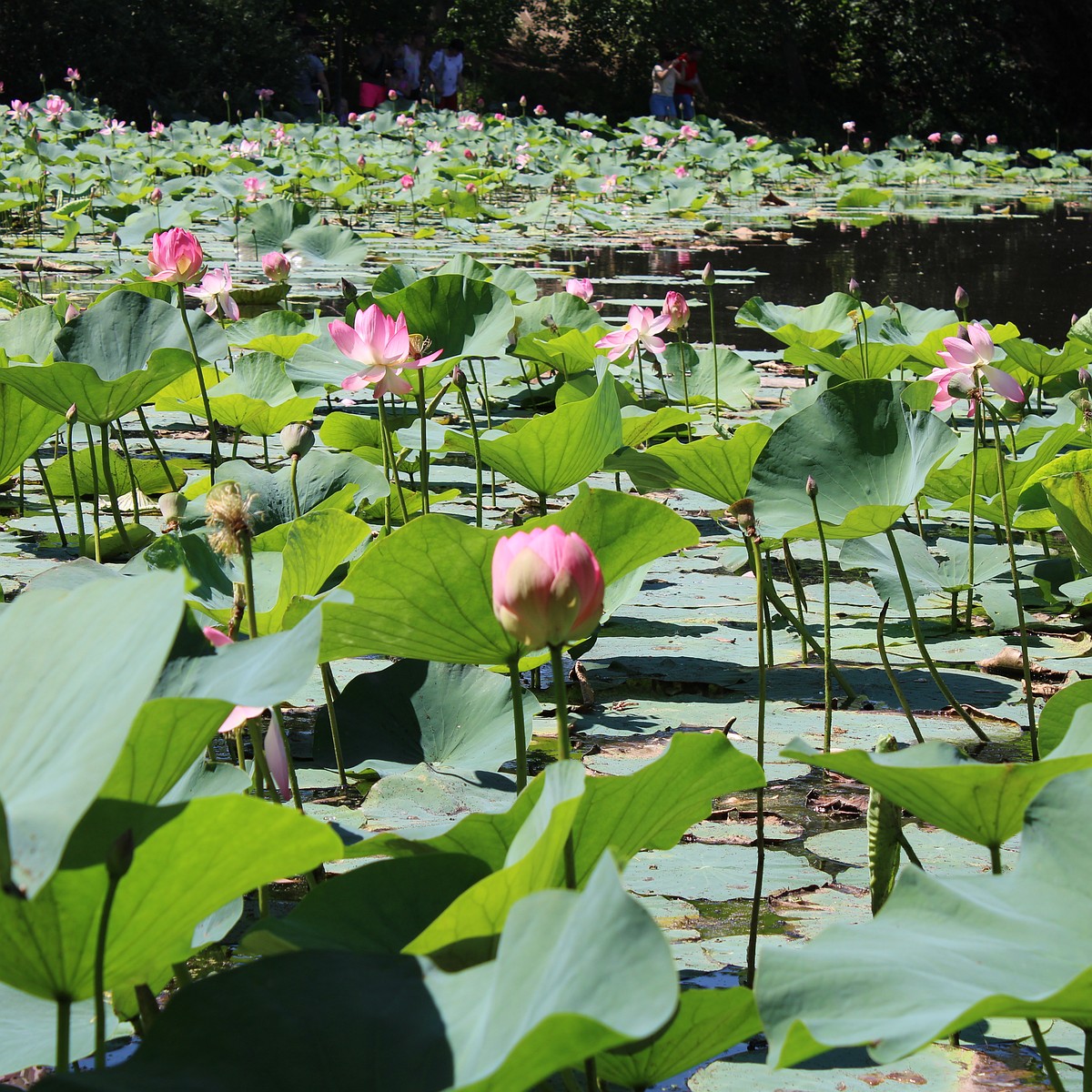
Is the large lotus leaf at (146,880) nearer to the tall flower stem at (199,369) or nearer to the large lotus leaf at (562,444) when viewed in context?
the large lotus leaf at (562,444)

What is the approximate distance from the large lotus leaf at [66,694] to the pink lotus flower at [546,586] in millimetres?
250

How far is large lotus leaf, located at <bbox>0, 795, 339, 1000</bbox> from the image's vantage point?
64 cm

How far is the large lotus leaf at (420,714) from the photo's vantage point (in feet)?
4.63

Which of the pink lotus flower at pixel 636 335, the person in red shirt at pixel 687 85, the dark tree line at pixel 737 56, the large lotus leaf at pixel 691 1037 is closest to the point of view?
the large lotus leaf at pixel 691 1037

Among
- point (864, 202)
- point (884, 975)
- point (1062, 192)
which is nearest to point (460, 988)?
point (884, 975)

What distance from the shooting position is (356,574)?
1097 millimetres

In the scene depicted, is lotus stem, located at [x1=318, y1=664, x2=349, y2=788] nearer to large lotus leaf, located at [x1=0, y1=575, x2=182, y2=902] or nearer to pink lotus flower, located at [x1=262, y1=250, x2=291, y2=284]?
large lotus leaf, located at [x1=0, y1=575, x2=182, y2=902]

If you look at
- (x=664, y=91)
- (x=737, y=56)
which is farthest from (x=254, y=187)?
(x=737, y=56)

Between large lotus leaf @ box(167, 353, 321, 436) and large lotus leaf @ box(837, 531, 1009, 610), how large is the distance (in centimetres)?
105

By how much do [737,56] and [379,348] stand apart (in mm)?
18608

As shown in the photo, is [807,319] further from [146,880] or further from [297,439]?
[146,880]

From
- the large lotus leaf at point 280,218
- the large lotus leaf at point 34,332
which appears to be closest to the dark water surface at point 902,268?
the large lotus leaf at point 280,218

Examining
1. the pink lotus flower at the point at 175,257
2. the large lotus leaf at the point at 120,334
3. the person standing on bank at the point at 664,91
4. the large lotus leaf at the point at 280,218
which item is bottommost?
the large lotus leaf at the point at 120,334

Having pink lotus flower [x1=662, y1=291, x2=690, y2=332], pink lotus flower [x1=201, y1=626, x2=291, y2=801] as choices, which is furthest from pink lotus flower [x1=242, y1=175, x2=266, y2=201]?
pink lotus flower [x1=201, y1=626, x2=291, y2=801]
